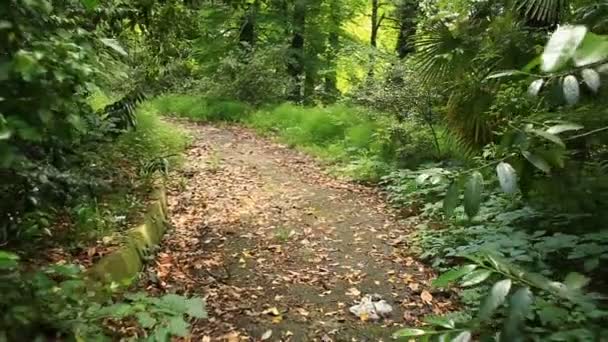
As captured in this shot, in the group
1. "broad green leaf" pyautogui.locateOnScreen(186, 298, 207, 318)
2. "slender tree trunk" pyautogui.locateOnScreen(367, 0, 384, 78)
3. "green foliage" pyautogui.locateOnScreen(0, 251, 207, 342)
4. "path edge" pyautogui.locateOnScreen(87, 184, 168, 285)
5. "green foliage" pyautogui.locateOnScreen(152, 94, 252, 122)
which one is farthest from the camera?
"green foliage" pyautogui.locateOnScreen(152, 94, 252, 122)

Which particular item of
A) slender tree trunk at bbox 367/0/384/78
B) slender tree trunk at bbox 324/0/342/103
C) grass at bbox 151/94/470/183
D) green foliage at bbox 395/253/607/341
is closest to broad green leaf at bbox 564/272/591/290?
green foliage at bbox 395/253/607/341

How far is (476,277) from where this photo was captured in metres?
1.44

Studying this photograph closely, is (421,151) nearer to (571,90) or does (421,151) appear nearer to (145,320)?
(145,320)

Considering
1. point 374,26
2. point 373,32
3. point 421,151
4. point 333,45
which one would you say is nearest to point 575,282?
point 421,151

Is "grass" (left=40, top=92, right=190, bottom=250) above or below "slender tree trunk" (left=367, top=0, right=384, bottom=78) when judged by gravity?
below

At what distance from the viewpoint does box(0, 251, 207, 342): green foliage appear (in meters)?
2.29

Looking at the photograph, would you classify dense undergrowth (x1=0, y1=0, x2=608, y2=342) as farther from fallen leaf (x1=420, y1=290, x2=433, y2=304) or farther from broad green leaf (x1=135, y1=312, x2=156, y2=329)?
fallen leaf (x1=420, y1=290, x2=433, y2=304)

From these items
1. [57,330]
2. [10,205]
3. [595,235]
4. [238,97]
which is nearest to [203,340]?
[57,330]

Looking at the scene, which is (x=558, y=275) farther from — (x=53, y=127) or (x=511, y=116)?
(x=53, y=127)

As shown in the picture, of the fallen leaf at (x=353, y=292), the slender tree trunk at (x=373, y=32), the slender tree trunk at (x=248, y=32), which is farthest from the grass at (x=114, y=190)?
the slender tree trunk at (x=248, y=32)

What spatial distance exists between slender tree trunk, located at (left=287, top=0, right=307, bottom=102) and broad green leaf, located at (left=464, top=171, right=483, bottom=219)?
13.6m

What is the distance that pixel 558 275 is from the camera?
11.3 ft

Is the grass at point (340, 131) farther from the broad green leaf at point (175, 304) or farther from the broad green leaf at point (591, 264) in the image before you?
the broad green leaf at point (175, 304)

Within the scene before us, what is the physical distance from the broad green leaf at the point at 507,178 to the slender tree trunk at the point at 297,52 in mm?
13571
